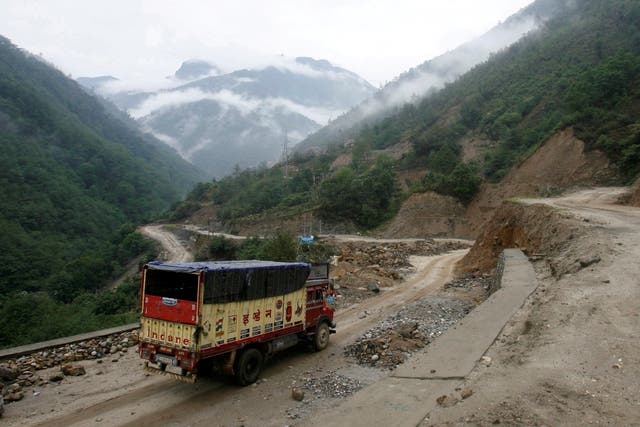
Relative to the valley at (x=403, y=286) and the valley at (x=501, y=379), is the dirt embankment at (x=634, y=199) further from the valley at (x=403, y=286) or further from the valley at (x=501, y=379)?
the valley at (x=501, y=379)

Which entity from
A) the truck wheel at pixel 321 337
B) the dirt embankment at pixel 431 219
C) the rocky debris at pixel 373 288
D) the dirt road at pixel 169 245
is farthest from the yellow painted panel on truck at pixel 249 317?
the dirt road at pixel 169 245

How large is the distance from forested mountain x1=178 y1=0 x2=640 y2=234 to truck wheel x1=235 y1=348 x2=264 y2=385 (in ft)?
126

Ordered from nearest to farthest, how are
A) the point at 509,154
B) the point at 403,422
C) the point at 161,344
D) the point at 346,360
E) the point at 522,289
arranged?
the point at 403,422
the point at 161,344
the point at 346,360
the point at 522,289
the point at 509,154

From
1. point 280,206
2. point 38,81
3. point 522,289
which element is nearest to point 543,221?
point 522,289

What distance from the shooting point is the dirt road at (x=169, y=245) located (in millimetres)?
59303

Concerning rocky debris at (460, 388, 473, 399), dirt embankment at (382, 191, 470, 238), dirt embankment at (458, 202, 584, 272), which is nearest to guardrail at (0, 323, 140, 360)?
rocky debris at (460, 388, 473, 399)

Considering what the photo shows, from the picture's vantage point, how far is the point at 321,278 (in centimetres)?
1298

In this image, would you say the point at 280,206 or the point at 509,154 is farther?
the point at 280,206

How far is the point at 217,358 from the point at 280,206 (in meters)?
60.6

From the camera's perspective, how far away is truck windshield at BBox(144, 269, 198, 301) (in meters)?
8.61

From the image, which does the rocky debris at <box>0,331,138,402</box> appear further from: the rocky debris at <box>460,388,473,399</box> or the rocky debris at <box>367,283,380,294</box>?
the rocky debris at <box>367,283,380,294</box>

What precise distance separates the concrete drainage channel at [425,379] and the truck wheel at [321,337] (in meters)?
4.04

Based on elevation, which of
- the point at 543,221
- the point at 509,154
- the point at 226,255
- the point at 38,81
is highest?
the point at 38,81

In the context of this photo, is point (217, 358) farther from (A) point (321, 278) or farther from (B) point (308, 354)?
(A) point (321, 278)
